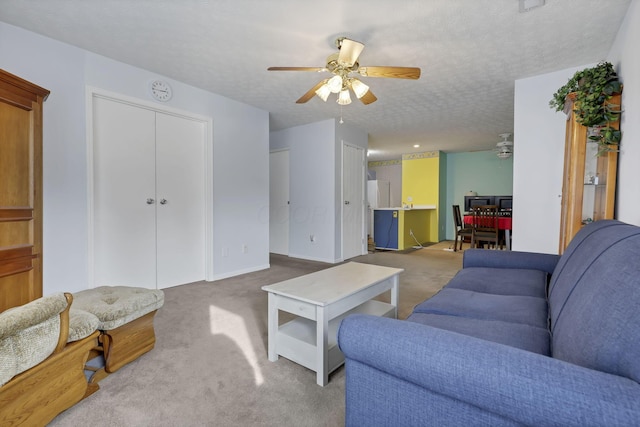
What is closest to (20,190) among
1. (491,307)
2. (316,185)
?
(491,307)

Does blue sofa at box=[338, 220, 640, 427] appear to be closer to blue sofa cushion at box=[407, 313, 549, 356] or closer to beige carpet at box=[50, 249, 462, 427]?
blue sofa cushion at box=[407, 313, 549, 356]

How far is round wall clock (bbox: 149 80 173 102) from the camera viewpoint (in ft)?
10.1

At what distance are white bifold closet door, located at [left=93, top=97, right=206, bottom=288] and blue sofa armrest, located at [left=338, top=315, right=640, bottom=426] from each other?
9.39 feet

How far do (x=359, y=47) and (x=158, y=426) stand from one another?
237cm

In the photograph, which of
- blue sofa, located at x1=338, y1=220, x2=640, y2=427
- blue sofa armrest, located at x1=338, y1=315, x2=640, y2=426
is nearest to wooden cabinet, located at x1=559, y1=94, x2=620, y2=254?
blue sofa, located at x1=338, y1=220, x2=640, y2=427

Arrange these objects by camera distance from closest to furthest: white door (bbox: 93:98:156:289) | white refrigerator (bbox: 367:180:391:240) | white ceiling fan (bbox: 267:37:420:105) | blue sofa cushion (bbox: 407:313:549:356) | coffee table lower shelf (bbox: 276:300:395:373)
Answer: blue sofa cushion (bbox: 407:313:549:356)
coffee table lower shelf (bbox: 276:300:395:373)
white ceiling fan (bbox: 267:37:420:105)
white door (bbox: 93:98:156:289)
white refrigerator (bbox: 367:180:391:240)

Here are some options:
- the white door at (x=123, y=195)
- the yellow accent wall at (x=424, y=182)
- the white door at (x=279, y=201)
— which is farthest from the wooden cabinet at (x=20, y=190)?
the yellow accent wall at (x=424, y=182)

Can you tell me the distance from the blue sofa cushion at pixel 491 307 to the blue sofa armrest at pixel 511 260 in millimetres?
662

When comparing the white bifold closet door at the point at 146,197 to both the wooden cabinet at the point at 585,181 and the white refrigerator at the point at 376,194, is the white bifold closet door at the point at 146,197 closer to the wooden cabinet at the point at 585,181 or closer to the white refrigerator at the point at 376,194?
the wooden cabinet at the point at 585,181

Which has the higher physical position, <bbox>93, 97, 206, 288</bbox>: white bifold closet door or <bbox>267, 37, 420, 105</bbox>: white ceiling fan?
<bbox>267, 37, 420, 105</bbox>: white ceiling fan

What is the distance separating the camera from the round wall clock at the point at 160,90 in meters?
3.07

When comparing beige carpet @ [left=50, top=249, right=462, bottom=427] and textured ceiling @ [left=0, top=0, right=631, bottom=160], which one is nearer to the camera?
beige carpet @ [left=50, top=249, right=462, bottom=427]

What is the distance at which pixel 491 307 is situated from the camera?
1.44m

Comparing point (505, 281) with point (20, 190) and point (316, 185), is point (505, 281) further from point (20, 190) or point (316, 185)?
point (316, 185)
